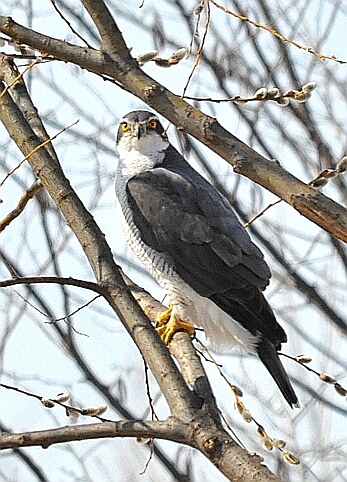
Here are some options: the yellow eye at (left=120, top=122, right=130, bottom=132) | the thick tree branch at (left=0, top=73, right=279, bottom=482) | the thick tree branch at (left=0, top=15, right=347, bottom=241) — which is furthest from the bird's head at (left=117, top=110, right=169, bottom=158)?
the thick tree branch at (left=0, top=15, right=347, bottom=241)

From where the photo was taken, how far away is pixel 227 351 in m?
4.56

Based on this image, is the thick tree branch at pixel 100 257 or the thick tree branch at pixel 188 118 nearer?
the thick tree branch at pixel 188 118

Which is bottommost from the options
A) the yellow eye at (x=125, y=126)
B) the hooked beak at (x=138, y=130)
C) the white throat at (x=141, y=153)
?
the white throat at (x=141, y=153)

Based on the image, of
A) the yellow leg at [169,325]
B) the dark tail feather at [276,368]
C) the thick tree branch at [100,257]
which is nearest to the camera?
the thick tree branch at [100,257]

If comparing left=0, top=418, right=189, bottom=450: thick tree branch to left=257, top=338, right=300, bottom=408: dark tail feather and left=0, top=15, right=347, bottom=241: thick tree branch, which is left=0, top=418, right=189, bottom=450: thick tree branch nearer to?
left=0, top=15, right=347, bottom=241: thick tree branch

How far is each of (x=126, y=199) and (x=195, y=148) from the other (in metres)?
2.34

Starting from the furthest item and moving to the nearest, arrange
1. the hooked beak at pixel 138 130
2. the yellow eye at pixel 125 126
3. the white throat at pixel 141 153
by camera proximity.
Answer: the yellow eye at pixel 125 126 → the hooked beak at pixel 138 130 → the white throat at pixel 141 153

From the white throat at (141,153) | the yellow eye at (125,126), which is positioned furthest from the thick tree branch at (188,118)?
the yellow eye at (125,126)

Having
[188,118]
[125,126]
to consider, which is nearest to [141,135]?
[125,126]

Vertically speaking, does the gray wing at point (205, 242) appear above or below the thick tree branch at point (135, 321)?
above

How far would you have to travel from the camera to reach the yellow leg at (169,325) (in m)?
4.18

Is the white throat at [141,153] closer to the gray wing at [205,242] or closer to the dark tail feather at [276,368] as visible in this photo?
the gray wing at [205,242]

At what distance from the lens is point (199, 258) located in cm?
439

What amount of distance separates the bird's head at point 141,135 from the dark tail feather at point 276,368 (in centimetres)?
139
